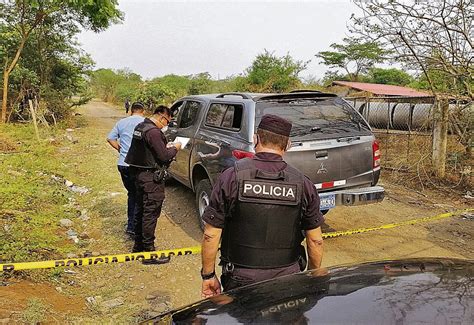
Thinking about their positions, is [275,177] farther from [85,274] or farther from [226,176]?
[85,274]

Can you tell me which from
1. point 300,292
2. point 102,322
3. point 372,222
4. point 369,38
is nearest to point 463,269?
point 300,292

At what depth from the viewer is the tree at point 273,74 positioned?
20.9 meters

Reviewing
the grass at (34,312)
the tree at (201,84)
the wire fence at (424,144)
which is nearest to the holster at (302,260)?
the grass at (34,312)

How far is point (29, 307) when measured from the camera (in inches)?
128

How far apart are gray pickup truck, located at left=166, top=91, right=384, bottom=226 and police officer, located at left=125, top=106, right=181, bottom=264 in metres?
0.69

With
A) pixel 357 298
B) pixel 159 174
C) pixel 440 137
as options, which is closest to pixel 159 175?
pixel 159 174

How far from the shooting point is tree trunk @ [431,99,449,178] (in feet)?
25.3

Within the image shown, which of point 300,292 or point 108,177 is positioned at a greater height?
point 300,292

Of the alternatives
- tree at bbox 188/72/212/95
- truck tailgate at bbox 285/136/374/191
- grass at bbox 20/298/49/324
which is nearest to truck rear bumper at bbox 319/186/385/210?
truck tailgate at bbox 285/136/374/191

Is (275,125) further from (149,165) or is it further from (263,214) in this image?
(149,165)

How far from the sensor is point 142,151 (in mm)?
4504

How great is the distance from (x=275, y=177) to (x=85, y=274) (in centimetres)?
297

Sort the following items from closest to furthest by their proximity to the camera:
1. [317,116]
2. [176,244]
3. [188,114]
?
[317,116] → [176,244] → [188,114]

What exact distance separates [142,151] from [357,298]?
10.6 ft
